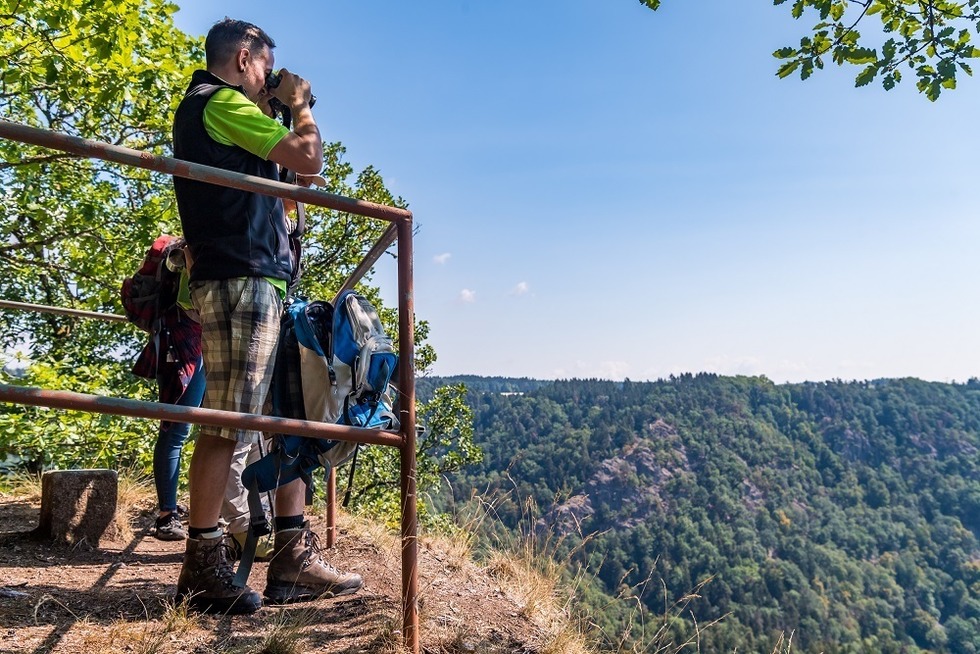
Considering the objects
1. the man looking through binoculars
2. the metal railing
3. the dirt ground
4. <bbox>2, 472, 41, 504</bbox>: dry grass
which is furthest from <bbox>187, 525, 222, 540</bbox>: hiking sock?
<bbox>2, 472, 41, 504</bbox>: dry grass

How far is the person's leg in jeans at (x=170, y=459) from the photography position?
2973mm

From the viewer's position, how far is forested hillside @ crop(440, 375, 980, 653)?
89.5m

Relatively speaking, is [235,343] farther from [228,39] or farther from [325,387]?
[228,39]

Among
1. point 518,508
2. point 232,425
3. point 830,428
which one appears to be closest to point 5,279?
point 518,508

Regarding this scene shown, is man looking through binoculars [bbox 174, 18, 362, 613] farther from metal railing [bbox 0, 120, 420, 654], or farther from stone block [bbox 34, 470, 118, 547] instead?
stone block [bbox 34, 470, 118, 547]

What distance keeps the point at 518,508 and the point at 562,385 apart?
143 metres

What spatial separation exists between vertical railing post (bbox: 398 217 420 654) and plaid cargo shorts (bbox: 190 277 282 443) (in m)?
0.46

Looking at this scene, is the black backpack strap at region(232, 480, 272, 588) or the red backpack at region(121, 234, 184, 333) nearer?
the black backpack strap at region(232, 480, 272, 588)

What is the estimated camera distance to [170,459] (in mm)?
3156

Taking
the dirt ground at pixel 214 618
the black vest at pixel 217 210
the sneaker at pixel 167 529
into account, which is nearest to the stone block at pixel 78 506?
the dirt ground at pixel 214 618

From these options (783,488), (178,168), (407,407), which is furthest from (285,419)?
(783,488)

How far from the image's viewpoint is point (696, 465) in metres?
125

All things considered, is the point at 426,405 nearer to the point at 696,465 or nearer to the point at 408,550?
the point at 408,550

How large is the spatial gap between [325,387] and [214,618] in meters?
0.81
